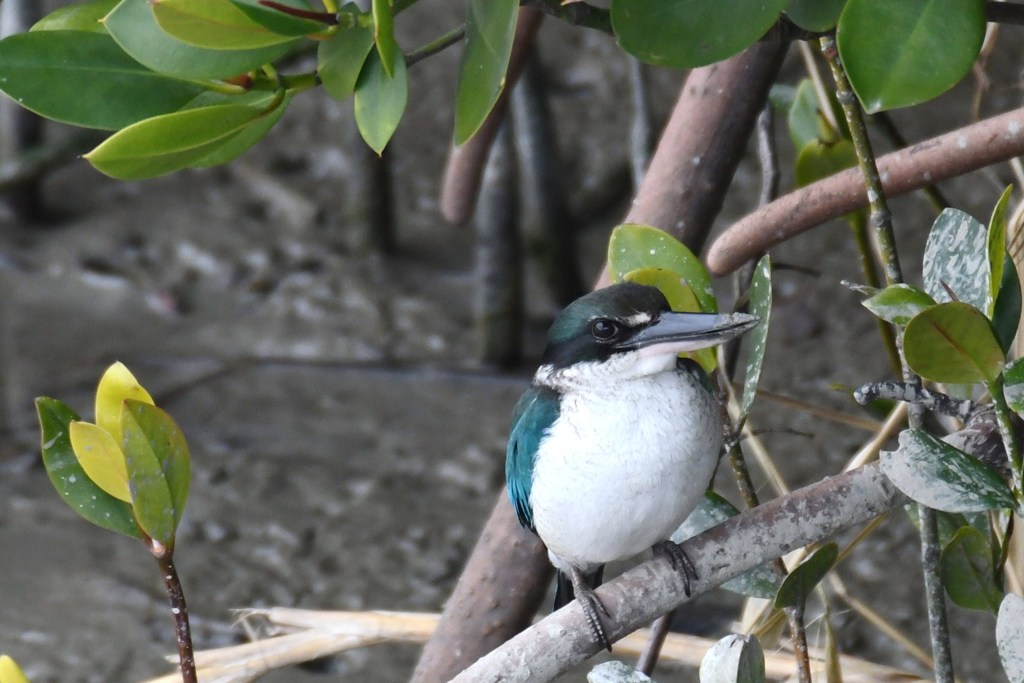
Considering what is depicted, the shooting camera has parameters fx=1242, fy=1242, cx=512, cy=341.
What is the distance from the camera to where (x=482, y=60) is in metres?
0.86

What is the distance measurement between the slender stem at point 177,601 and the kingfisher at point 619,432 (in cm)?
40

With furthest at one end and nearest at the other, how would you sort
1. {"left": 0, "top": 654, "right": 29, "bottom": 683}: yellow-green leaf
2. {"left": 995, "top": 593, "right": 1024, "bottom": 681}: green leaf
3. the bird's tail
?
1. the bird's tail
2. {"left": 0, "top": 654, "right": 29, "bottom": 683}: yellow-green leaf
3. {"left": 995, "top": 593, "right": 1024, "bottom": 681}: green leaf

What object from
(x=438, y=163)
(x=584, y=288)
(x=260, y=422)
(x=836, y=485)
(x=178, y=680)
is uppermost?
(x=438, y=163)

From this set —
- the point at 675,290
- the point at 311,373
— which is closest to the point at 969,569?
the point at 675,290

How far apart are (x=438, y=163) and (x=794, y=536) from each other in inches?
124

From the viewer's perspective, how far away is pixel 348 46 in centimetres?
89

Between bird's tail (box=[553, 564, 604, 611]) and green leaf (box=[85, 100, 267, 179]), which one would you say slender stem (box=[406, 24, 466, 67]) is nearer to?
green leaf (box=[85, 100, 267, 179])

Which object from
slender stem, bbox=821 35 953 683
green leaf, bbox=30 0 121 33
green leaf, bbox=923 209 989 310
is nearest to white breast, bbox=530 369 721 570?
slender stem, bbox=821 35 953 683

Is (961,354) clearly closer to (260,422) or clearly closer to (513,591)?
(513,591)

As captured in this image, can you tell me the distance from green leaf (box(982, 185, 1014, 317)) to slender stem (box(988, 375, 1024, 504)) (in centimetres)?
6

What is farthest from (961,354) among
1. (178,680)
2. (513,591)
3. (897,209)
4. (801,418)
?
(897,209)

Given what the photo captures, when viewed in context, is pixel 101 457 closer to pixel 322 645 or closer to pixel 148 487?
pixel 148 487

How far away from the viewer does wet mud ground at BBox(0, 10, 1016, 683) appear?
271 cm

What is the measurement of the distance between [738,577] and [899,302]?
0.53 metres
